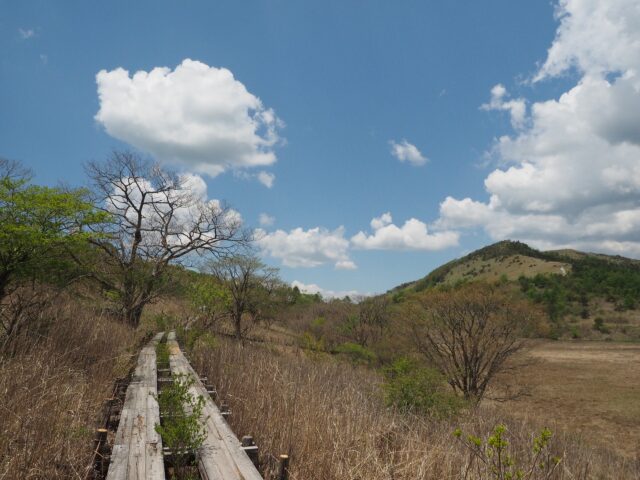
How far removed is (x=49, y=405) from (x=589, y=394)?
3528 cm

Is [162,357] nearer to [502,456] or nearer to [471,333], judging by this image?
[502,456]

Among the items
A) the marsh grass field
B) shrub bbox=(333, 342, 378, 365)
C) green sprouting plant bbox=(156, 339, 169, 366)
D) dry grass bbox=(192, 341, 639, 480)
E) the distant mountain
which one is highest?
the distant mountain

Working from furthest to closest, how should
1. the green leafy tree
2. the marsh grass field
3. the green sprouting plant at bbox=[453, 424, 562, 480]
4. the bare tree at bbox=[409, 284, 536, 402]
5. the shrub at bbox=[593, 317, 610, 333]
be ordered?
the shrub at bbox=[593, 317, 610, 333]
the marsh grass field
the bare tree at bbox=[409, 284, 536, 402]
the green leafy tree
the green sprouting plant at bbox=[453, 424, 562, 480]

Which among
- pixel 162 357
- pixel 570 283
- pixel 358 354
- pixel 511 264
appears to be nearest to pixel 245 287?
pixel 358 354

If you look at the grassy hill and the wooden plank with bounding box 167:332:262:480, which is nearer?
the wooden plank with bounding box 167:332:262:480

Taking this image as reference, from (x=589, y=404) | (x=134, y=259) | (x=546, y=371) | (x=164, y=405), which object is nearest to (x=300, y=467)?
(x=164, y=405)

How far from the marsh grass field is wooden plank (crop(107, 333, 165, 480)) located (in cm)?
1108

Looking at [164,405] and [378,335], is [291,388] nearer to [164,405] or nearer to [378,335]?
[164,405]

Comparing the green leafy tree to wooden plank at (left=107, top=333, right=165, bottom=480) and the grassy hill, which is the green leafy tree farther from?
the grassy hill

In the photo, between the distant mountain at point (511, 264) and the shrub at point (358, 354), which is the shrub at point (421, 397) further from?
the distant mountain at point (511, 264)

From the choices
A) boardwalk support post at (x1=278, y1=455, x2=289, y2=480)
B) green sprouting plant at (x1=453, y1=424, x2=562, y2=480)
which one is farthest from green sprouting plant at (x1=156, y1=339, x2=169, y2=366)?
green sprouting plant at (x1=453, y1=424, x2=562, y2=480)

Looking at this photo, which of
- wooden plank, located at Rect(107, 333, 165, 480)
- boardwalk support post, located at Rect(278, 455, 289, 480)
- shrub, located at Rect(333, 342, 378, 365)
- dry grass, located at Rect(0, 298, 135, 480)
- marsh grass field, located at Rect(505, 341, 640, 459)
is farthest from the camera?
shrub, located at Rect(333, 342, 378, 365)

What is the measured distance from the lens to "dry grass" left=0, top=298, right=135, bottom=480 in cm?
349

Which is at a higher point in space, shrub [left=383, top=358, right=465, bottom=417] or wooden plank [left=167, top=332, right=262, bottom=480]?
wooden plank [left=167, top=332, right=262, bottom=480]
